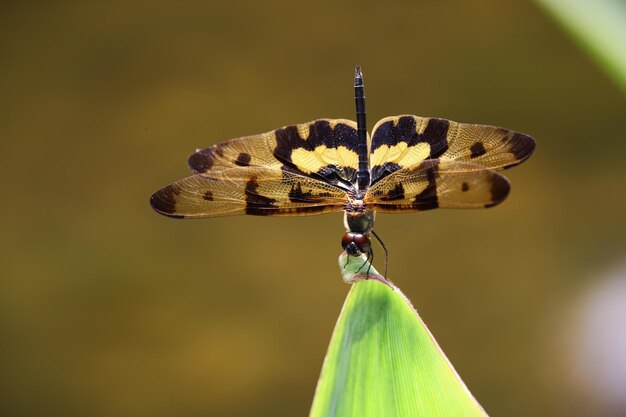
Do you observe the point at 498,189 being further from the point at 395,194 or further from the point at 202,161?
the point at 202,161

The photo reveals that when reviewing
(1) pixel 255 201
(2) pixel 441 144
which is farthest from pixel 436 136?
(1) pixel 255 201

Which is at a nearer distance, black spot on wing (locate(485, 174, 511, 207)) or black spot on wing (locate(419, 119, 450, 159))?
black spot on wing (locate(485, 174, 511, 207))

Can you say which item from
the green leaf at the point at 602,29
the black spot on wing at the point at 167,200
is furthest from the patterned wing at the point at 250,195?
the green leaf at the point at 602,29

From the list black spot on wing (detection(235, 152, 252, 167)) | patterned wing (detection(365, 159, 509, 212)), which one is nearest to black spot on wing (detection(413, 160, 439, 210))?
patterned wing (detection(365, 159, 509, 212))

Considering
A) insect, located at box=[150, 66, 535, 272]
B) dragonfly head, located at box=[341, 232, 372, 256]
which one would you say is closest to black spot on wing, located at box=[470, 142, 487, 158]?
insect, located at box=[150, 66, 535, 272]

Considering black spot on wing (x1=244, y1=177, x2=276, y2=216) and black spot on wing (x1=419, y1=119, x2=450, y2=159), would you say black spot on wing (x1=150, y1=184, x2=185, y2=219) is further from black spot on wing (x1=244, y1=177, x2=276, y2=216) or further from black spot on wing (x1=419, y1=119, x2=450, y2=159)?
black spot on wing (x1=419, y1=119, x2=450, y2=159)

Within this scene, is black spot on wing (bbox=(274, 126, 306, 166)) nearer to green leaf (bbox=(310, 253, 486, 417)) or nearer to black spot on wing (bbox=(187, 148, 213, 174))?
black spot on wing (bbox=(187, 148, 213, 174))

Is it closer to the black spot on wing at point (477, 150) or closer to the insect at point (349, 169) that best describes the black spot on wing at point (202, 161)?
the insect at point (349, 169)

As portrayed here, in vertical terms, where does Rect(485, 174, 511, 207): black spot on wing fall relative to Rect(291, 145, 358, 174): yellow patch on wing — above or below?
below

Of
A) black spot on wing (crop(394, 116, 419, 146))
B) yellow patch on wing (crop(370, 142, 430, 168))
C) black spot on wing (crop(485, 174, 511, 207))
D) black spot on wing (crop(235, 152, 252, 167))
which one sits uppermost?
black spot on wing (crop(394, 116, 419, 146))
